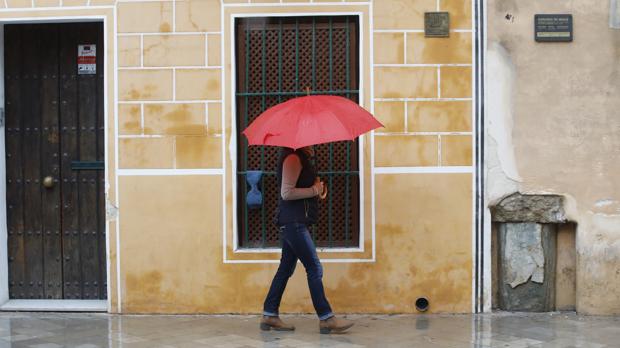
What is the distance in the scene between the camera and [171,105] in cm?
862

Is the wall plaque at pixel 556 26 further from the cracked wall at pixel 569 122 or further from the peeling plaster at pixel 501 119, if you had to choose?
the peeling plaster at pixel 501 119

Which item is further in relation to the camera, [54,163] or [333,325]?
[54,163]

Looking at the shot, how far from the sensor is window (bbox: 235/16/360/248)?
8.65 metres

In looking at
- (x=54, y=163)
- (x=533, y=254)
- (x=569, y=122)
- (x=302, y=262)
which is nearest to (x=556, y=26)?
(x=569, y=122)

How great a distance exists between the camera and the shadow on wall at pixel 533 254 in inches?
335

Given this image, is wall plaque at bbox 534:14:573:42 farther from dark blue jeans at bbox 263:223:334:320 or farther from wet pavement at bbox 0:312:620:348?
Answer: dark blue jeans at bbox 263:223:334:320

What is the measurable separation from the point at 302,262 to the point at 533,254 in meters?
2.23

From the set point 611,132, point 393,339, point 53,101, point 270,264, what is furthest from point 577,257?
point 53,101

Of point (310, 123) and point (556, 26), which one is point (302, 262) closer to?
point (310, 123)

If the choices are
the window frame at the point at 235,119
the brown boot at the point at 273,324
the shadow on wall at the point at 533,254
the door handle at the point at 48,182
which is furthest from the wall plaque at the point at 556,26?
the door handle at the point at 48,182

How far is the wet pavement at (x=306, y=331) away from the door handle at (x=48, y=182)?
4.02ft

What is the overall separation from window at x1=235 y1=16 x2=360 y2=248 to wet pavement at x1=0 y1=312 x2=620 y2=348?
928 millimetres

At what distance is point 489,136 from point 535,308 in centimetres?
162

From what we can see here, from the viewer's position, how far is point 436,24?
8.48m
